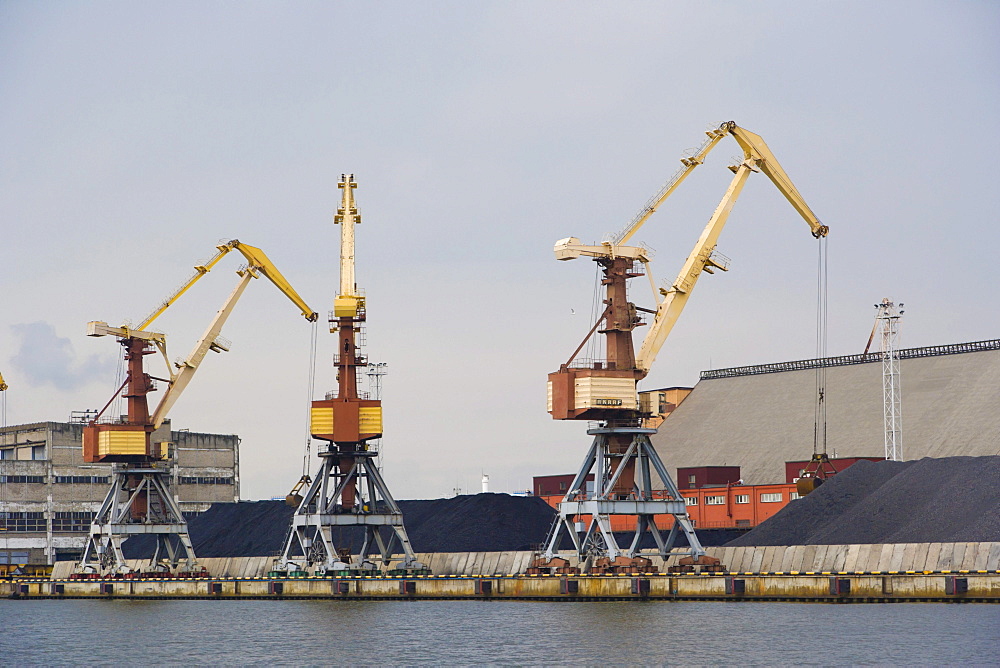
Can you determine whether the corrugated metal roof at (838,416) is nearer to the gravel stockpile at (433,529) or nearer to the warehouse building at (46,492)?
the gravel stockpile at (433,529)

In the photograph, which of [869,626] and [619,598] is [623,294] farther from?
[869,626]

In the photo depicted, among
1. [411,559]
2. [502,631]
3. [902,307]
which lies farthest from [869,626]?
[902,307]

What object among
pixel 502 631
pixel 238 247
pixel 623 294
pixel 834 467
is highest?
pixel 238 247

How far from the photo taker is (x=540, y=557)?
77.1m

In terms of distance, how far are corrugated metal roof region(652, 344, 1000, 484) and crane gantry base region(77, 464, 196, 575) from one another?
41.9m

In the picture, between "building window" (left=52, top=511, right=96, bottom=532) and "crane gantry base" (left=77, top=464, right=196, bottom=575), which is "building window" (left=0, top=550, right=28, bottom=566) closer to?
"building window" (left=52, top=511, right=96, bottom=532)

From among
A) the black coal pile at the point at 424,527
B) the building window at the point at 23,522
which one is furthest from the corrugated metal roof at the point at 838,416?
the building window at the point at 23,522

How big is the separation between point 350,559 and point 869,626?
1516 inches

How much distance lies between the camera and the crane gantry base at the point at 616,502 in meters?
72.6

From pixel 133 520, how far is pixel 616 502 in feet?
125

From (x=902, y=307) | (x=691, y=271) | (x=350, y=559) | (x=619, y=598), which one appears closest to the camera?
(x=619, y=598)

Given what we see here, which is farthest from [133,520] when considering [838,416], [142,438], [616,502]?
[838,416]

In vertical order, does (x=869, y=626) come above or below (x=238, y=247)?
below

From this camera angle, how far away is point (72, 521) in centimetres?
12650
